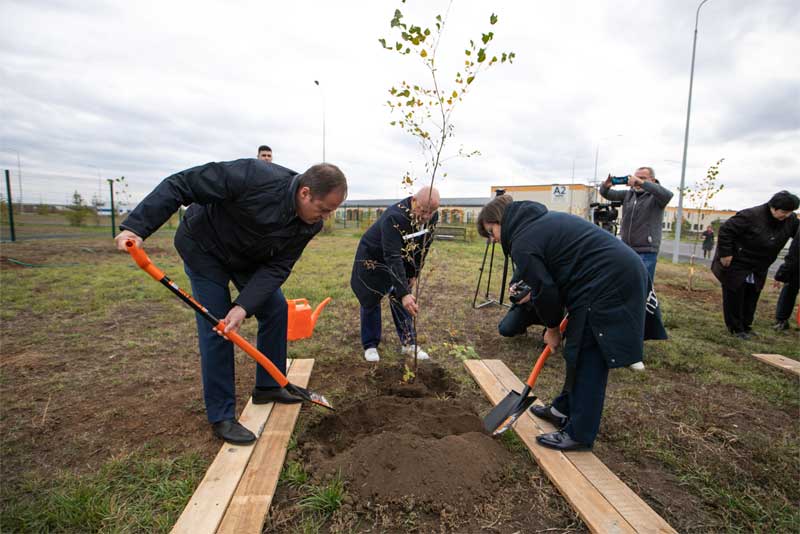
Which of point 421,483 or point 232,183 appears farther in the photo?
point 232,183

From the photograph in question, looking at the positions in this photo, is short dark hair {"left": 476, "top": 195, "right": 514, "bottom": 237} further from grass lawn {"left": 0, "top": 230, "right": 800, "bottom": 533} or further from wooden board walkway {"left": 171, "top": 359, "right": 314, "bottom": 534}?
wooden board walkway {"left": 171, "top": 359, "right": 314, "bottom": 534}

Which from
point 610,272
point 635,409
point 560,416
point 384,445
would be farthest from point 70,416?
point 635,409

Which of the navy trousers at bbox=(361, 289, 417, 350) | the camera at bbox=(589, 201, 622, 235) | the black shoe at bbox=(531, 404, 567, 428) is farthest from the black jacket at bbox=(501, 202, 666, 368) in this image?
the camera at bbox=(589, 201, 622, 235)

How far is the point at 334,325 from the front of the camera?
5.07m

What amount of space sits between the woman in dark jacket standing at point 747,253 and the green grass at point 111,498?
240 inches

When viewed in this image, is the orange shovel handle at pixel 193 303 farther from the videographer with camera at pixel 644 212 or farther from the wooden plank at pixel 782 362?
the wooden plank at pixel 782 362

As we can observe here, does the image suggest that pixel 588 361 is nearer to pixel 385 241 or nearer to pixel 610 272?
pixel 610 272

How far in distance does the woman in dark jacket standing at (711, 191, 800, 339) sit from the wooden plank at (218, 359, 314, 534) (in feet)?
17.9

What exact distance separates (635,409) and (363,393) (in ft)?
6.90

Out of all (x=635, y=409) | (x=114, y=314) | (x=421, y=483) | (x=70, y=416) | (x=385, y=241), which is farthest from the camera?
(x=114, y=314)

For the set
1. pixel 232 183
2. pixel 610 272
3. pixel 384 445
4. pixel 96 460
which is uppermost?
pixel 232 183

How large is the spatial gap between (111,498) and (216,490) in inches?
20.0

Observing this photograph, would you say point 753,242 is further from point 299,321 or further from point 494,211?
point 299,321

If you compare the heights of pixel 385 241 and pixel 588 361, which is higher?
pixel 385 241
